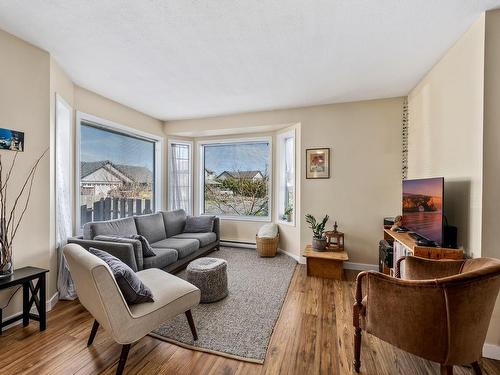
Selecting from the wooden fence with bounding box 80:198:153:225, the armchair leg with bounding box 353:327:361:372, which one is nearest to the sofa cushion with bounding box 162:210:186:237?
the wooden fence with bounding box 80:198:153:225

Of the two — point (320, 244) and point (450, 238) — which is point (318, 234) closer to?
point (320, 244)

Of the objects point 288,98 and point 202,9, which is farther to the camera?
point 288,98

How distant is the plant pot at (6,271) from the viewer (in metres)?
1.95

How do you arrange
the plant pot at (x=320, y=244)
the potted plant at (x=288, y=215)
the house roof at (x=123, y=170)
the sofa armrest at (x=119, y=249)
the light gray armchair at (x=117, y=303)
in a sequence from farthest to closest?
the potted plant at (x=288, y=215) < the plant pot at (x=320, y=244) < the house roof at (x=123, y=170) < the sofa armrest at (x=119, y=249) < the light gray armchair at (x=117, y=303)

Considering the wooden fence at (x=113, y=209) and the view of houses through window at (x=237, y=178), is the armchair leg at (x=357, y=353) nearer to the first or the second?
the view of houses through window at (x=237, y=178)

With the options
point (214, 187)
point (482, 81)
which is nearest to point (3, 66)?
point (214, 187)

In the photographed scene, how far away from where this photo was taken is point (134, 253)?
266 cm

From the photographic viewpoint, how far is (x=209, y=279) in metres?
2.60

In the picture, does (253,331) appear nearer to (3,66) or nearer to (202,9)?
(202,9)

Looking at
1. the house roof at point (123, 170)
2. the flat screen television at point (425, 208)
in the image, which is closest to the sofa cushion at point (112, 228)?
the house roof at point (123, 170)

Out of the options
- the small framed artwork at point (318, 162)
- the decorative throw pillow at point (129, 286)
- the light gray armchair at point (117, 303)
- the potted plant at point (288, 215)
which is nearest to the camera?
the light gray armchair at point (117, 303)

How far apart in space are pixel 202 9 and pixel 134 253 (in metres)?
2.44

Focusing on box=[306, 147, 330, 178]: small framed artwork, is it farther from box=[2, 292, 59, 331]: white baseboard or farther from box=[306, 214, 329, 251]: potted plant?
box=[2, 292, 59, 331]: white baseboard

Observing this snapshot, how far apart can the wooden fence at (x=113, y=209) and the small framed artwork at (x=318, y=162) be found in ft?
10.1
